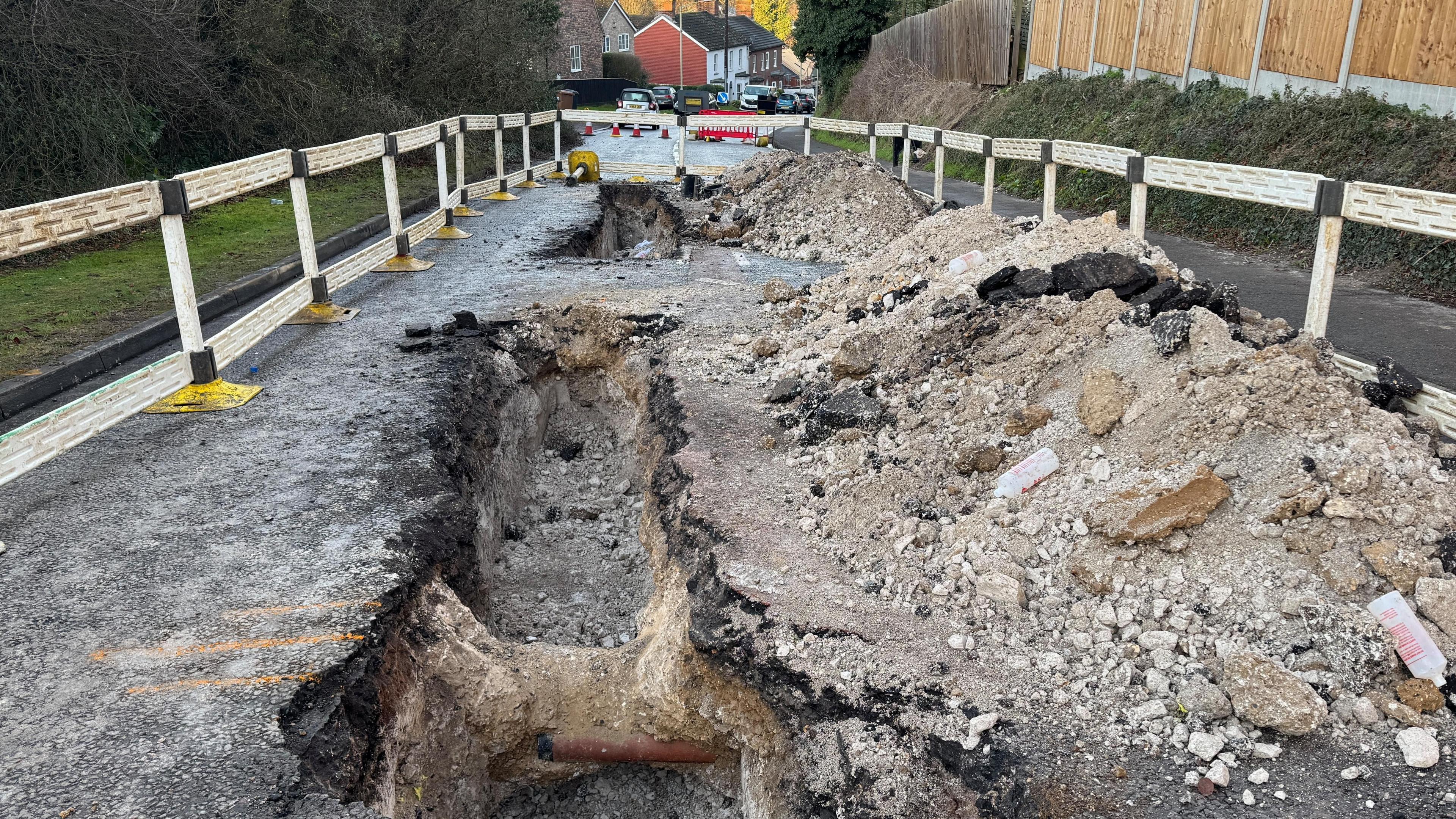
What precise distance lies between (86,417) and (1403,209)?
662 cm

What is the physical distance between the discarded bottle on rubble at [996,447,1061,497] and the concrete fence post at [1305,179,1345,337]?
5.62 ft

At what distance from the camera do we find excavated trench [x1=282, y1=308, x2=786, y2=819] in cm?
351

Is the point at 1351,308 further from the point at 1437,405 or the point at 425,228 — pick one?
the point at 425,228

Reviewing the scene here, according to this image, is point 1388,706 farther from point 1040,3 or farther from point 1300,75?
point 1040,3

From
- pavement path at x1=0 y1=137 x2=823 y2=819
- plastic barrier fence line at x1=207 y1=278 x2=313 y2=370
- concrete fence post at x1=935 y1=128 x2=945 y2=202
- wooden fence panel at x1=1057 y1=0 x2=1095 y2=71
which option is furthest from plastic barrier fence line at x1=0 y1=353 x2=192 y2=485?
wooden fence panel at x1=1057 y1=0 x2=1095 y2=71

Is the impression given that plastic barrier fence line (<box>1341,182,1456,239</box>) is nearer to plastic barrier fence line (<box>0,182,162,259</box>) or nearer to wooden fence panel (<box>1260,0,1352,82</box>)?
plastic barrier fence line (<box>0,182,162,259</box>)

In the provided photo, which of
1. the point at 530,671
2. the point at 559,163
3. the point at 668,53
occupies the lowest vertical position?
the point at 530,671

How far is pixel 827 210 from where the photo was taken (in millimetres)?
12141

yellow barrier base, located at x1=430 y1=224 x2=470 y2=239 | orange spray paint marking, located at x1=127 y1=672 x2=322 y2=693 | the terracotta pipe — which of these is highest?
yellow barrier base, located at x1=430 y1=224 x2=470 y2=239

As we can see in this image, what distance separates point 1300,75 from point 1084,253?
7842 mm

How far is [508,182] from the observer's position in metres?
16.0

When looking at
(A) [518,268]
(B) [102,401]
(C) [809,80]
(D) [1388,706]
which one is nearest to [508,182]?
(A) [518,268]

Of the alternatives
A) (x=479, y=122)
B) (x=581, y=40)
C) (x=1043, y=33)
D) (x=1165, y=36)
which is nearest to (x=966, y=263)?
(x=479, y=122)

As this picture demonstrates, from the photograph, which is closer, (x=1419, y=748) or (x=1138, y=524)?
(x=1419, y=748)
